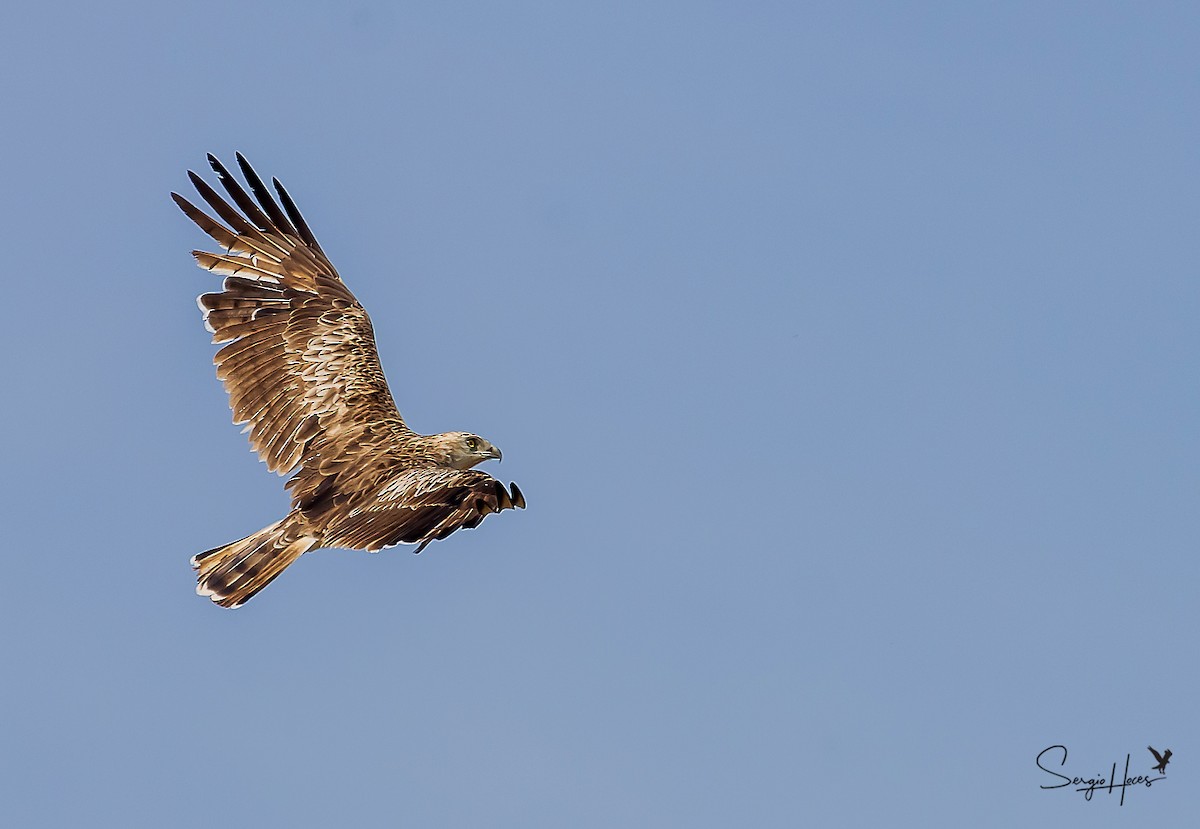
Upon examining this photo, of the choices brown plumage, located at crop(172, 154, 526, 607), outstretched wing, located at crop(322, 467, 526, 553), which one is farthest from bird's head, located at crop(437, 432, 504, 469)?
outstretched wing, located at crop(322, 467, 526, 553)

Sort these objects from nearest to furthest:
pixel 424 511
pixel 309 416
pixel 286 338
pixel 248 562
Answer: pixel 424 511 < pixel 248 562 < pixel 309 416 < pixel 286 338

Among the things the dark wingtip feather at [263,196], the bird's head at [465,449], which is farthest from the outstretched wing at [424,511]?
the dark wingtip feather at [263,196]

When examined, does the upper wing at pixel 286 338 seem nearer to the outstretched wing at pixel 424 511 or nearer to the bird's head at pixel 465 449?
the bird's head at pixel 465 449

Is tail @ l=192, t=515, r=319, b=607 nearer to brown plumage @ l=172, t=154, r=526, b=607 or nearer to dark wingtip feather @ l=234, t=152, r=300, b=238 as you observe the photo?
brown plumage @ l=172, t=154, r=526, b=607

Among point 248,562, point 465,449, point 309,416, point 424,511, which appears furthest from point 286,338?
point 424,511

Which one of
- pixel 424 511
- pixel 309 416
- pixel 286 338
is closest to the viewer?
pixel 424 511

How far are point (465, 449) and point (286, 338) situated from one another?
2769 millimetres

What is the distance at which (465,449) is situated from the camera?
2148 centimetres

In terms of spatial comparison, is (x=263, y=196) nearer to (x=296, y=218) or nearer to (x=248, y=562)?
(x=296, y=218)

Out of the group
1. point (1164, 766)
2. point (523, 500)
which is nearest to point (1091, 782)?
point (1164, 766)

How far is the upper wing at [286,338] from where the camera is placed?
21281 millimetres

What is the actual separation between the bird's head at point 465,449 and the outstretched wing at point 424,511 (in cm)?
194

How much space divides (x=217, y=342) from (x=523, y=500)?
583 cm

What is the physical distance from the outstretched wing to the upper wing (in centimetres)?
198
